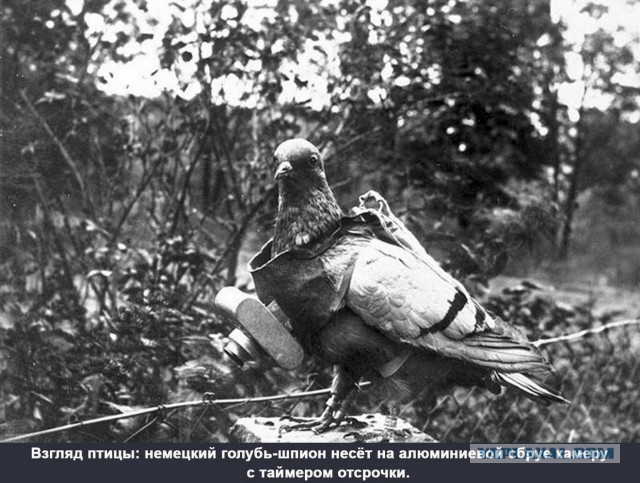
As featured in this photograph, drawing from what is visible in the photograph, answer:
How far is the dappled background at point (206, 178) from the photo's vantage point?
9.44 ft

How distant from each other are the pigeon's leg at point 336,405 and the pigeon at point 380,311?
32mm

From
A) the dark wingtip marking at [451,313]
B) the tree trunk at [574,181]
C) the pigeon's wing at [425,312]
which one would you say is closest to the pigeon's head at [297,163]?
the pigeon's wing at [425,312]

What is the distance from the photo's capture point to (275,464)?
6.71ft

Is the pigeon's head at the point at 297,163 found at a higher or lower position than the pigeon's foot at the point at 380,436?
higher

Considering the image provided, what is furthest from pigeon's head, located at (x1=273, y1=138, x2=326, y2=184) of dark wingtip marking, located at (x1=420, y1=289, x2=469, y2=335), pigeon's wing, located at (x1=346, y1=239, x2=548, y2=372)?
dark wingtip marking, located at (x1=420, y1=289, x2=469, y2=335)

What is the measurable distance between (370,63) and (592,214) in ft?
18.2

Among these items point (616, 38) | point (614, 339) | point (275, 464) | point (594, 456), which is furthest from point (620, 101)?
point (275, 464)

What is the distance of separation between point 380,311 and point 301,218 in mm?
315

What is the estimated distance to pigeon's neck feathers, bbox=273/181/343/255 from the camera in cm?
187

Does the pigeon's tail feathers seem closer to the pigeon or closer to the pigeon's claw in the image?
the pigeon

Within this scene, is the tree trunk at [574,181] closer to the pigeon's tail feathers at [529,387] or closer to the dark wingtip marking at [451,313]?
the pigeon's tail feathers at [529,387]

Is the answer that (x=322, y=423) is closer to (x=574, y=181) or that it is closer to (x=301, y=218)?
(x=301, y=218)

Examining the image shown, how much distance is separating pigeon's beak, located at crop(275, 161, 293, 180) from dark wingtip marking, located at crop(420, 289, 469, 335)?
533 mm

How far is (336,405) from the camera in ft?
6.72
